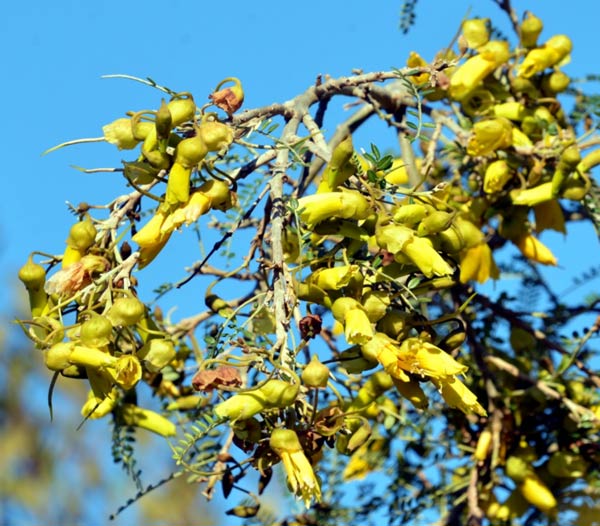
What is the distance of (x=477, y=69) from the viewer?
1631mm

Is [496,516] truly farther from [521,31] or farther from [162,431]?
[521,31]

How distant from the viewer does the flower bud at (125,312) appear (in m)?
1.05

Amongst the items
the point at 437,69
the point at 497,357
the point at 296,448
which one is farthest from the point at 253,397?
the point at 497,357

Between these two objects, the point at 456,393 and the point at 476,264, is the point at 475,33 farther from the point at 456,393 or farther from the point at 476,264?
the point at 456,393

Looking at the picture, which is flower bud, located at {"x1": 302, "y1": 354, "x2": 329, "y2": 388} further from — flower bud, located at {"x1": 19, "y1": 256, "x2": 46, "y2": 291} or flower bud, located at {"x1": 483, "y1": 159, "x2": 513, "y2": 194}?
flower bud, located at {"x1": 483, "y1": 159, "x2": 513, "y2": 194}

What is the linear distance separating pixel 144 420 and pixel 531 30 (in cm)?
89

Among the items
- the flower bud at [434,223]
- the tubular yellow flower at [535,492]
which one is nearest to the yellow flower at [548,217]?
the tubular yellow flower at [535,492]

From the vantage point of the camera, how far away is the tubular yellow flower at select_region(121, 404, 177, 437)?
153 cm

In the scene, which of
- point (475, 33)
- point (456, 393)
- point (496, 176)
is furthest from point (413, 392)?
point (475, 33)

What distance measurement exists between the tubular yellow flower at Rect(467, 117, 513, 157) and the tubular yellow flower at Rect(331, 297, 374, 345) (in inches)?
21.4

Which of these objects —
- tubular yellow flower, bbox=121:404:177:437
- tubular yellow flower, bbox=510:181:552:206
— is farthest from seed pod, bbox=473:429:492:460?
tubular yellow flower, bbox=121:404:177:437

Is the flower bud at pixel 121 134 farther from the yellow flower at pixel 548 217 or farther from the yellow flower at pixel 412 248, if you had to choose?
the yellow flower at pixel 548 217

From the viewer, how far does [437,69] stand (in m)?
1.21

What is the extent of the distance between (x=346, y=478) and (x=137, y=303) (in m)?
0.96
